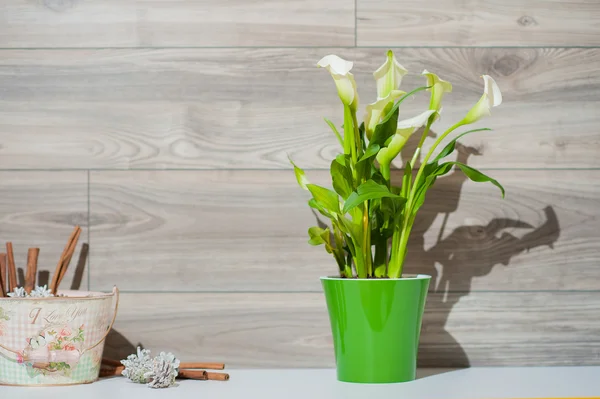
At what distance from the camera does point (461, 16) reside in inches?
44.6

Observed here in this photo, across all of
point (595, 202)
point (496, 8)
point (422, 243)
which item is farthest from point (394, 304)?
point (496, 8)

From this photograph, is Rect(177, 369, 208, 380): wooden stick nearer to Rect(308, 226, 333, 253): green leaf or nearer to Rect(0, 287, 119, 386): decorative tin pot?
Rect(0, 287, 119, 386): decorative tin pot

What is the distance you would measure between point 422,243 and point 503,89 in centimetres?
27

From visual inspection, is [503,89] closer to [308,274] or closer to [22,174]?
[308,274]

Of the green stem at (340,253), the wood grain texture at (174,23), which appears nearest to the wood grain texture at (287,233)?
the green stem at (340,253)

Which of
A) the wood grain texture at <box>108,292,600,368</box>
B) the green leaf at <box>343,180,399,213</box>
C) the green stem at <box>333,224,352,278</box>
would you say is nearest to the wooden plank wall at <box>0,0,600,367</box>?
the wood grain texture at <box>108,292,600,368</box>

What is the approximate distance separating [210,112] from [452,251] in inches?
16.8

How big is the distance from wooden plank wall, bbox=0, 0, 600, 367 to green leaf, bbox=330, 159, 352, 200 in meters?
0.17

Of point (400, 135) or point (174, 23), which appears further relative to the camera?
point (174, 23)

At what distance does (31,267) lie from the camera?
1053 millimetres

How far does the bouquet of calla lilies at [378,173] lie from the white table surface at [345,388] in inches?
6.0

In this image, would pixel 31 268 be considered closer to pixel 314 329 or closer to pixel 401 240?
pixel 314 329

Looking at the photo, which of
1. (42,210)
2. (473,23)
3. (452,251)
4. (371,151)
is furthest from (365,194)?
(42,210)

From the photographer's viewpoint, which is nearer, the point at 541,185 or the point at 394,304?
the point at 394,304
